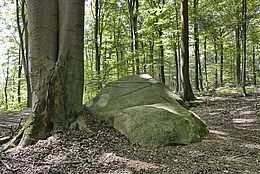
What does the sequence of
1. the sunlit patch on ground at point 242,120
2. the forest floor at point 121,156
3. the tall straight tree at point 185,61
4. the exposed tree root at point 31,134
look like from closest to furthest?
1. the forest floor at point 121,156
2. the exposed tree root at point 31,134
3. the sunlit patch on ground at point 242,120
4. the tall straight tree at point 185,61

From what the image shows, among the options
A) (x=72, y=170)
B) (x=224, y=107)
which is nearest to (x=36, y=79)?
(x=72, y=170)

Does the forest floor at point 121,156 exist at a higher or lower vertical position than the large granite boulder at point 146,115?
lower

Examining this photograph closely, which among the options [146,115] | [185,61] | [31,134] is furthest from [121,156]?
[185,61]

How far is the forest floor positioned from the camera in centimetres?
317

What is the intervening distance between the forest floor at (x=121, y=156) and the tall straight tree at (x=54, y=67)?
0.35 meters

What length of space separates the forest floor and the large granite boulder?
0.18 metres

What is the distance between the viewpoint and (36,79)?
4402 millimetres

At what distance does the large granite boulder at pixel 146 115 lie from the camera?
13.9 ft

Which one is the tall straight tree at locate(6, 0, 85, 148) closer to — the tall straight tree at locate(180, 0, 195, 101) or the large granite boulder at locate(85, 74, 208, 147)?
the large granite boulder at locate(85, 74, 208, 147)

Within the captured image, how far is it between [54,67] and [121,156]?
6.94 ft

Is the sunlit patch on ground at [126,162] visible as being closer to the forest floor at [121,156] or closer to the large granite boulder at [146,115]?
the forest floor at [121,156]

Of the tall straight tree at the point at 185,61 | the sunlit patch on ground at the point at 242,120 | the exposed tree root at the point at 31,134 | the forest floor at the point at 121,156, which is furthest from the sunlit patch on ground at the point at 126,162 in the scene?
the tall straight tree at the point at 185,61

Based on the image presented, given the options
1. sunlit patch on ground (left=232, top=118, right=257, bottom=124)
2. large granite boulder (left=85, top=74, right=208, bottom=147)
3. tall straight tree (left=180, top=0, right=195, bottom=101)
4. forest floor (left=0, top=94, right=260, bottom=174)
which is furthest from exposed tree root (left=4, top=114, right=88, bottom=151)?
tall straight tree (left=180, top=0, right=195, bottom=101)

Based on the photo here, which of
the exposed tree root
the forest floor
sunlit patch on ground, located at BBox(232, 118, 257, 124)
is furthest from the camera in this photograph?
sunlit patch on ground, located at BBox(232, 118, 257, 124)
